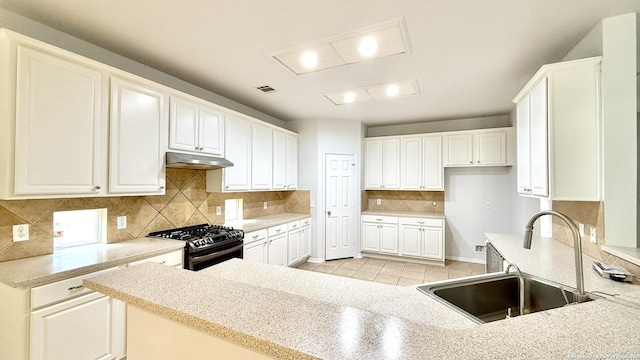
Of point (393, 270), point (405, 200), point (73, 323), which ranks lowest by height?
point (393, 270)

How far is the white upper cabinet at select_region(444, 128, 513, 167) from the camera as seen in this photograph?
4312mm

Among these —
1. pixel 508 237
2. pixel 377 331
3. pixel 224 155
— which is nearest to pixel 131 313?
pixel 377 331

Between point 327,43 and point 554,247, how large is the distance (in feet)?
9.15

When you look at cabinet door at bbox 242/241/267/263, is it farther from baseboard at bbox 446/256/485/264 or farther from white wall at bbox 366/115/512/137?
baseboard at bbox 446/256/485/264

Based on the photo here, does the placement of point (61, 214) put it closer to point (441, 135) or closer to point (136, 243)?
point (136, 243)

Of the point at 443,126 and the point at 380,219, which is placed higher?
the point at 443,126

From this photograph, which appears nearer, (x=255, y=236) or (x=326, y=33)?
(x=326, y=33)

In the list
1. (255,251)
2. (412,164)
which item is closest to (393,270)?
(412,164)

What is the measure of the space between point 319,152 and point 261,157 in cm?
121

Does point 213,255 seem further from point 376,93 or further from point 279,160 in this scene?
point 376,93

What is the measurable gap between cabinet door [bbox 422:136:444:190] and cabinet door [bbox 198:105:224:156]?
352 cm

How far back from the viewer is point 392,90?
11.0 ft

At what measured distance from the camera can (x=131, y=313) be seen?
1.23m

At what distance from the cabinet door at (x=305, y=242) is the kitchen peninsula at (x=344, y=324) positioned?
321 cm
